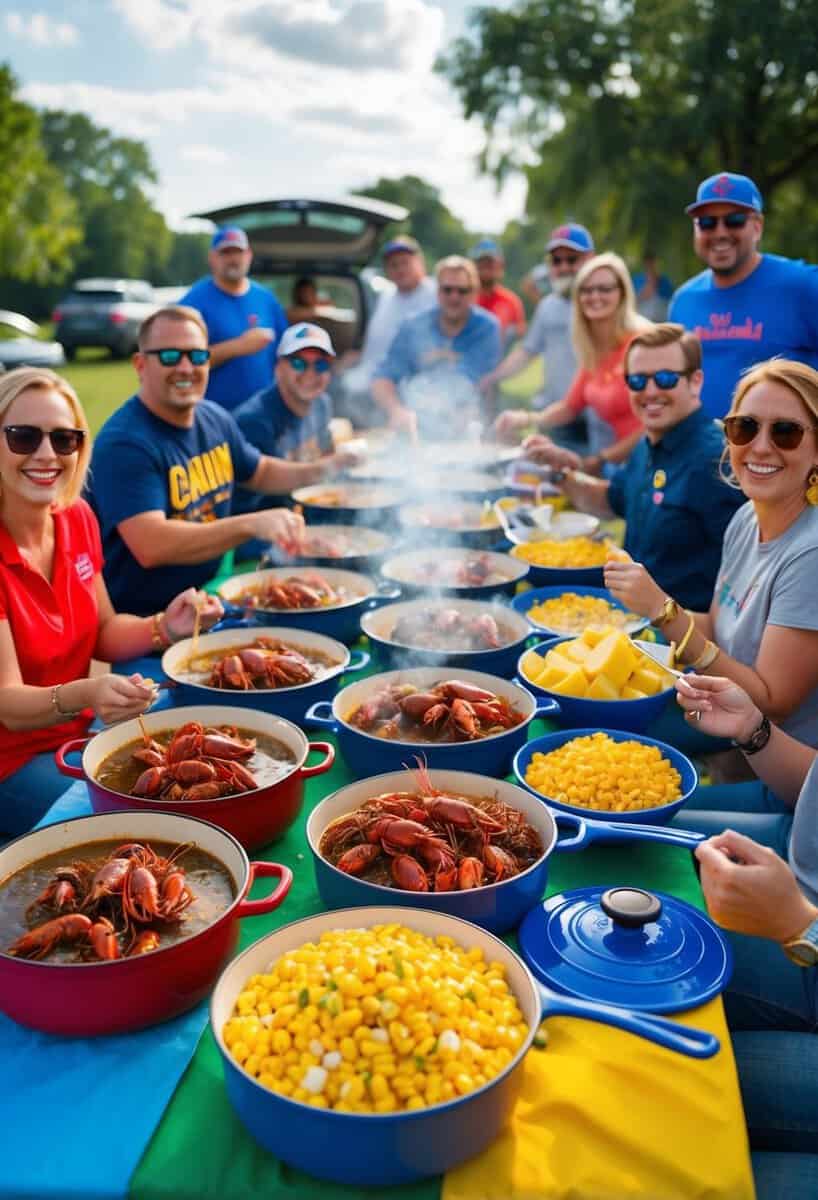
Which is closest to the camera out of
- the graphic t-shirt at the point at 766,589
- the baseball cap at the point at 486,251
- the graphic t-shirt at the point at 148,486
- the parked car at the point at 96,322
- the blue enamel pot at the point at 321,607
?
the graphic t-shirt at the point at 766,589

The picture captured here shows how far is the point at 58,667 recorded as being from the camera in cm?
354

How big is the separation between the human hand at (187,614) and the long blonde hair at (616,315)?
4.41 m

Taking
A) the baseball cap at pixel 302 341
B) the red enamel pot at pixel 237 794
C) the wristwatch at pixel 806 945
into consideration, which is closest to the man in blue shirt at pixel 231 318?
the baseball cap at pixel 302 341

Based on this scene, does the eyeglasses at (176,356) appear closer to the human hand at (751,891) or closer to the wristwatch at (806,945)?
A: the human hand at (751,891)

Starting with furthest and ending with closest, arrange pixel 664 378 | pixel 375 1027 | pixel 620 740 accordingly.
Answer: pixel 664 378
pixel 620 740
pixel 375 1027

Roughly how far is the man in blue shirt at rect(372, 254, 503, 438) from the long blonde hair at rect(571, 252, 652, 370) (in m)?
1.57

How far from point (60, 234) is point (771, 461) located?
43.7m

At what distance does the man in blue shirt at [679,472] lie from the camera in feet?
14.5

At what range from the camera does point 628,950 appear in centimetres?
197

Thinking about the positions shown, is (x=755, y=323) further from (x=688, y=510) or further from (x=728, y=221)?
(x=688, y=510)

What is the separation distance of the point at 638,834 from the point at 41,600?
2.36 m

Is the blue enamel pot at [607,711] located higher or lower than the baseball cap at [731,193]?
lower

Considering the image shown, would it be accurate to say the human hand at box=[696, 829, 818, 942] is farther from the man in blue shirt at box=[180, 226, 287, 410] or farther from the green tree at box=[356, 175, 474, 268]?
the green tree at box=[356, 175, 474, 268]

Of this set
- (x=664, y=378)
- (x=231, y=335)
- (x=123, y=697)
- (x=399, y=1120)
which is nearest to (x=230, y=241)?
(x=231, y=335)
